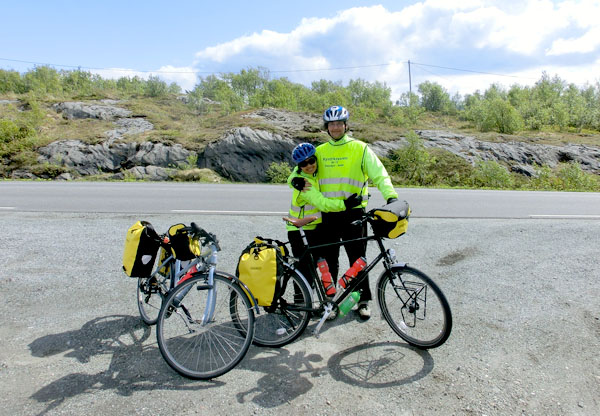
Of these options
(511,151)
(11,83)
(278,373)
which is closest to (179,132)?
(511,151)

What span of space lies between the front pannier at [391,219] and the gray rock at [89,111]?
1442 inches

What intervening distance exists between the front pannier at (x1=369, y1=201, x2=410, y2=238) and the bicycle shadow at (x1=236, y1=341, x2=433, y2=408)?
1069mm

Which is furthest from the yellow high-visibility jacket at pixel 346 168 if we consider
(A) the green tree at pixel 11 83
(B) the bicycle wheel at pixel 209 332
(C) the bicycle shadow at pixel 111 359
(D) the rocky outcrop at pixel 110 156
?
(A) the green tree at pixel 11 83

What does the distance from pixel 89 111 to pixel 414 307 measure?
1561 inches

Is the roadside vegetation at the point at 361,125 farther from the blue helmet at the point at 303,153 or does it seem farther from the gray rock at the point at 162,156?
the blue helmet at the point at 303,153

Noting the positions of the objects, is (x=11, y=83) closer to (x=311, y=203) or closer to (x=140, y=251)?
(x=140, y=251)

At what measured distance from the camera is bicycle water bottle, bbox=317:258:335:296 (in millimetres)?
3508

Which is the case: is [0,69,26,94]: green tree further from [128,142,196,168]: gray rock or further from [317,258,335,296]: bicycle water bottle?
[317,258,335,296]: bicycle water bottle

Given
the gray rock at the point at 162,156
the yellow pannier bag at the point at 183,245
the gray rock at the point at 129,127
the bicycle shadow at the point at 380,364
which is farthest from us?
the gray rock at the point at 129,127

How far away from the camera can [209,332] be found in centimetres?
321

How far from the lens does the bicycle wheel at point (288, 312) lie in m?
3.38

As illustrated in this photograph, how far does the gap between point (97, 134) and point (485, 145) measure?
3009 cm

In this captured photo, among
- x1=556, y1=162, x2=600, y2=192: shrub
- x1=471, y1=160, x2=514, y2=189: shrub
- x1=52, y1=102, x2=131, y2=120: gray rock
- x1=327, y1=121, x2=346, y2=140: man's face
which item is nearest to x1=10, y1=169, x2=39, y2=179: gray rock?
x1=52, y1=102, x2=131, y2=120: gray rock

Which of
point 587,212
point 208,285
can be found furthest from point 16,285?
point 587,212
